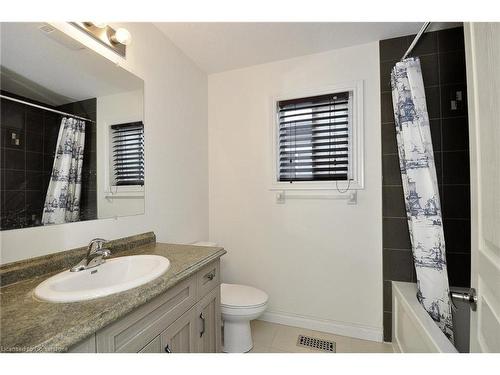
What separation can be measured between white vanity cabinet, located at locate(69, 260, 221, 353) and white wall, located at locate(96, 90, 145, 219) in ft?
2.11

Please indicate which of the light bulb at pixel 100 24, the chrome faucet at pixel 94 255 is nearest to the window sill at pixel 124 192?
the chrome faucet at pixel 94 255

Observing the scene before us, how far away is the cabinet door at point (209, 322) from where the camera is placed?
1.18 metres

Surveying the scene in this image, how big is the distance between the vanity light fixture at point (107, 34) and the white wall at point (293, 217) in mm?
1061

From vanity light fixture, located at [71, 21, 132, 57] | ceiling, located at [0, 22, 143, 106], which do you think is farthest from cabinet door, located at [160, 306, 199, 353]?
vanity light fixture, located at [71, 21, 132, 57]

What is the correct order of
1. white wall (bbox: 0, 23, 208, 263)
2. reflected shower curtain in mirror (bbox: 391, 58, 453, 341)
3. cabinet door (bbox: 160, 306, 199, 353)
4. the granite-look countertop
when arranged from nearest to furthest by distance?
the granite-look countertop → cabinet door (bbox: 160, 306, 199, 353) → white wall (bbox: 0, 23, 208, 263) → reflected shower curtain in mirror (bbox: 391, 58, 453, 341)

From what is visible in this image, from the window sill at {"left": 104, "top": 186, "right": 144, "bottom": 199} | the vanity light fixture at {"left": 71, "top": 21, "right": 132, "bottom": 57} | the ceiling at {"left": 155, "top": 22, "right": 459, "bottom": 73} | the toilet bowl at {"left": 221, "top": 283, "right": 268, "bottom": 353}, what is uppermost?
the ceiling at {"left": 155, "top": 22, "right": 459, "bottom": 73}

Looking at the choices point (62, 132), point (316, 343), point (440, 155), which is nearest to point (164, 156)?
point (62, 132)

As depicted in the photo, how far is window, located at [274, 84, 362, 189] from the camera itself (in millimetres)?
1899

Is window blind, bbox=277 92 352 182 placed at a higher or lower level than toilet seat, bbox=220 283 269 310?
higher

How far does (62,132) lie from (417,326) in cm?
216

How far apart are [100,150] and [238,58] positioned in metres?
1.45

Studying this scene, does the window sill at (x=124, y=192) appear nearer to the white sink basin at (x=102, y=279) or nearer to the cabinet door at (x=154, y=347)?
the white sink basin at (x=102, y=279)

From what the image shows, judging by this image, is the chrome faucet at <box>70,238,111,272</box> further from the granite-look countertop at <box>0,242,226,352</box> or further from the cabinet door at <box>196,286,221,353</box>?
the cabinet door at <box>196,286,221,353</box>

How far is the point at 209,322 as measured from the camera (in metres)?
1.26
